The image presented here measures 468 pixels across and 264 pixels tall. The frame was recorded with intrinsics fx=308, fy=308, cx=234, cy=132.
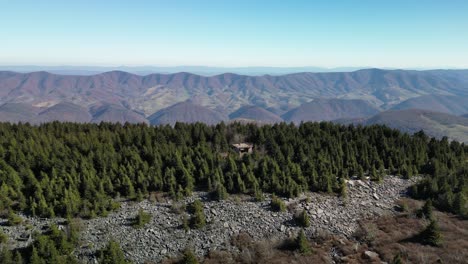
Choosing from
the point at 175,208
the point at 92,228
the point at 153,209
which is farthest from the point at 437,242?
the point at 92,228

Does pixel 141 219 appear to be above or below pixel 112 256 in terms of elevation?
above

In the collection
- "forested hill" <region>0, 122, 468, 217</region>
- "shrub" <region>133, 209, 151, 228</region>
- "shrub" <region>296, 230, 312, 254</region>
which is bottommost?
"shrub" <region>296, 230, 312, 254</region>

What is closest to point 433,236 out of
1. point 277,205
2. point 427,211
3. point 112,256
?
point 427,211

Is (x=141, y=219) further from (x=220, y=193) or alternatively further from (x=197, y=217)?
(x=220, y=193)

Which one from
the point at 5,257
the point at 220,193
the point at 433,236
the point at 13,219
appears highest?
the point at 220,193

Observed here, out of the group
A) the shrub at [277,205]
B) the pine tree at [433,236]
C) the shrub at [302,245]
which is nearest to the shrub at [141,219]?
the shrub at [277,205]

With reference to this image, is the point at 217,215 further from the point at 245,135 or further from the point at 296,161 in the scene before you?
the point at 245,135

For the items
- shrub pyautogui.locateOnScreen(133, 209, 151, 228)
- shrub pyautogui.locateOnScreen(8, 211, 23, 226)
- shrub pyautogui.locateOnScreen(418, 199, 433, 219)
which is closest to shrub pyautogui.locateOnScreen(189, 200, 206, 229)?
shrub pyautogui.locateOnScreen(133, 209, 151, 228)

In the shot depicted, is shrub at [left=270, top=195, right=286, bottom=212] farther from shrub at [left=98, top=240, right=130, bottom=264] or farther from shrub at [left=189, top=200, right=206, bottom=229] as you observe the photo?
shrub at [left=98, top=240, right=130, bottom=264]

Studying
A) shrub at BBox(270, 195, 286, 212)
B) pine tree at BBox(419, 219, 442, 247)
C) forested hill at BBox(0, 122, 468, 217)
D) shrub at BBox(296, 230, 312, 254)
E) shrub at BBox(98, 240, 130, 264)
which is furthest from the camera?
forested hill at BBox(0, 122, 468, 217)
